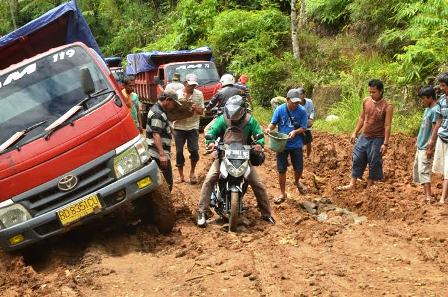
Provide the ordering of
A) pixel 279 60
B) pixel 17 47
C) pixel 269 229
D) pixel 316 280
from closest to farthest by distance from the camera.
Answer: pixel 316 280 → pixel 269 229 → pixel 17 47 → pixel 279 60

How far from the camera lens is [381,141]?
7398 millimetres

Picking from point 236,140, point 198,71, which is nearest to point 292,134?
point 236,140

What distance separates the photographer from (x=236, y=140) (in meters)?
5.97

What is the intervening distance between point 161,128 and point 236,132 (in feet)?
3.84

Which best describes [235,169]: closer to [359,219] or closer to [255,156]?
[255,156]

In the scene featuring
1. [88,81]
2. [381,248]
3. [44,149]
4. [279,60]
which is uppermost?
[88,81]

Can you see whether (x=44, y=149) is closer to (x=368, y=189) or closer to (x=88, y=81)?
(x=88, y=81)

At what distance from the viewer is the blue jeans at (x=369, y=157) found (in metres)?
7.42

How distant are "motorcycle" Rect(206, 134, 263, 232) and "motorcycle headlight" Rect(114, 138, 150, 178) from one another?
3.22ft

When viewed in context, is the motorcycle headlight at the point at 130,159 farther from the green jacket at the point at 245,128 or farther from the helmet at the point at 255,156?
the helmet at the point at 255,156

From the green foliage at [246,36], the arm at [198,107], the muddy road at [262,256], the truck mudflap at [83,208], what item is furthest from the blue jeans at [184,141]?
the green foliage at [246,36]

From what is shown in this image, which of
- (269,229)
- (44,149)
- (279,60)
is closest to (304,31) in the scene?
(279,60)

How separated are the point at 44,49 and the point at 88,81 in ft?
9.81

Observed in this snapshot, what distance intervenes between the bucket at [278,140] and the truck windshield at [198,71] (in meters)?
8.29
